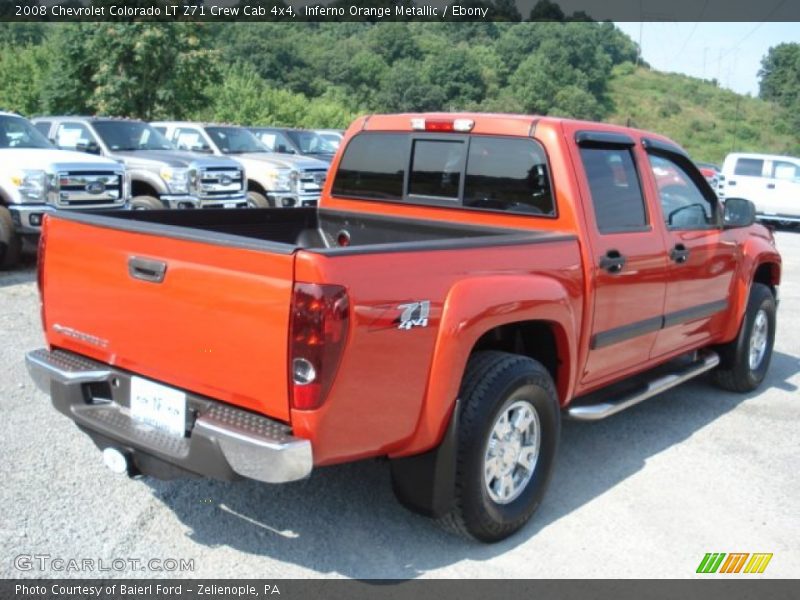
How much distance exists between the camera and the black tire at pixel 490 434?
334 cm

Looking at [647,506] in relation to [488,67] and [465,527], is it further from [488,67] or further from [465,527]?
[488,67]

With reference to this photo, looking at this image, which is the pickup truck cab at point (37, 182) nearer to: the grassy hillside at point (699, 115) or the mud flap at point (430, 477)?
the mud flap at point (430, 477)

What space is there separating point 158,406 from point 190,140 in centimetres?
1209

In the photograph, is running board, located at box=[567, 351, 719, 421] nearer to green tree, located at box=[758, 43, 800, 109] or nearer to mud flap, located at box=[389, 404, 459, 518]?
mud flap, located at box=[389, 404, 459, 518]

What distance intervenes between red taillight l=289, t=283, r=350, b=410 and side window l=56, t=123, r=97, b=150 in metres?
10.3

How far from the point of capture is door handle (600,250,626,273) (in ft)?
13.5

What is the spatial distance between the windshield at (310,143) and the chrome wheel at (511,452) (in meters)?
13.9

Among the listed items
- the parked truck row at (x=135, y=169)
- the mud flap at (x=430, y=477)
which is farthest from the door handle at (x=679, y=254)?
the parked truck row at (x=135, y=169)

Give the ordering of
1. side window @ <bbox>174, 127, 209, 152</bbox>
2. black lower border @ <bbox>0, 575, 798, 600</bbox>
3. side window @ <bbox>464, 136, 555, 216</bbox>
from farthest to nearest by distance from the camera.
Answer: side window @ <bbox>174, 127, 209, 152</bbox> → side window @ <bbox>464, 136, 555, 216</bbox> → black lower border @ <bbox>0, 575, 798, 600</bbox>

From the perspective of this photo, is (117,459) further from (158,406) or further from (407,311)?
(407,311)

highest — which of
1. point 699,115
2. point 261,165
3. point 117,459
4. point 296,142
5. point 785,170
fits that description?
point 699,115

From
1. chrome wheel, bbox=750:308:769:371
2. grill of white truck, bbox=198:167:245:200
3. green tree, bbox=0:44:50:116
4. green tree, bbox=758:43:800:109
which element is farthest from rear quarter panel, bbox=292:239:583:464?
green tree, bbox=758:43:800:109

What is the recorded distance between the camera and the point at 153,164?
11555 millimetres

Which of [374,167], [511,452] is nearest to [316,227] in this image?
[374,167]
